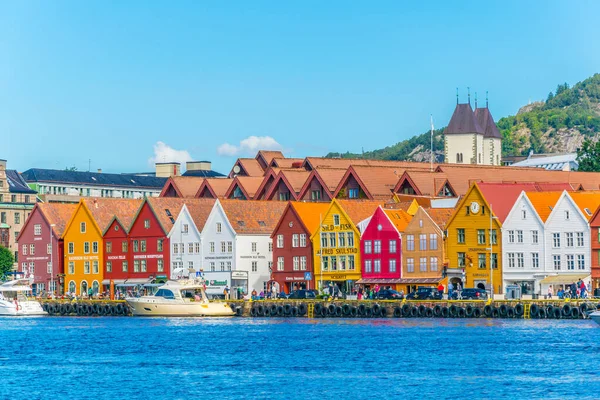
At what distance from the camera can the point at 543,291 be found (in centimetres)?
11906

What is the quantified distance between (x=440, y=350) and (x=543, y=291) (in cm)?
3657

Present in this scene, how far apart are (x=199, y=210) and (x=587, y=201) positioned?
42.0 metres

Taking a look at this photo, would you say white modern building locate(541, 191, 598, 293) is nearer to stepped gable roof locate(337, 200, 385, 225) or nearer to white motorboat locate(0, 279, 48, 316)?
stepped gable roof locate(337, 200, 385, 225)

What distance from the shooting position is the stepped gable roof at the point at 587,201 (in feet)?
390

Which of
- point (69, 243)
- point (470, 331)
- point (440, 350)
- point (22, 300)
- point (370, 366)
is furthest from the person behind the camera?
point (69, 243)

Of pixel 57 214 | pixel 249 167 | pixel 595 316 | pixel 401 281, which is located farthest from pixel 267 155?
pixel 595 316

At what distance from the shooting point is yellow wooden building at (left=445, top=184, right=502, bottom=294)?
12238 centimetres

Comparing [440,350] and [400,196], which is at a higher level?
[400,196]

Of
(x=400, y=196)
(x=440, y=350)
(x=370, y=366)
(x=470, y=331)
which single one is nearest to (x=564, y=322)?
(x=470, y=331)

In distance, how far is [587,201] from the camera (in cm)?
12050

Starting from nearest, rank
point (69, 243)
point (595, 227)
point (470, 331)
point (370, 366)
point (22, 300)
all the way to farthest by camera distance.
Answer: point (370, 366), point (470, 331), point (595, 227), point (22, 300), point (69, 243)

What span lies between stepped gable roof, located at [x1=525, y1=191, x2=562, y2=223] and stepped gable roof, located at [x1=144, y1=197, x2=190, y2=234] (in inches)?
1553

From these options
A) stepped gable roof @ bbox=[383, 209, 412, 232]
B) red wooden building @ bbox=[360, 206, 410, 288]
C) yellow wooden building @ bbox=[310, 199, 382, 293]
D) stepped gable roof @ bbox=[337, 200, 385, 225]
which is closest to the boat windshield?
yellow wooden building @ bbox=[310, 199, 382, 293]

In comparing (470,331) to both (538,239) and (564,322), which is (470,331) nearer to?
(564,322)
